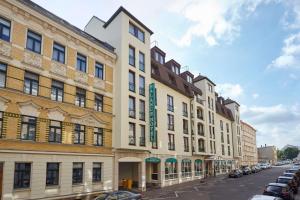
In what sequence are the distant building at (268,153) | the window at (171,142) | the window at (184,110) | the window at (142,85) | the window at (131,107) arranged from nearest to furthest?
the window at (131,107), the window at (142,85), the window at (171,142), the window at (184,110), the distant building at (268,153)

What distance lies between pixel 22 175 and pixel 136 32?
64.3ft

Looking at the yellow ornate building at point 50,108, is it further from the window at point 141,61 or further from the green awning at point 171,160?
the green awning at point 171,160

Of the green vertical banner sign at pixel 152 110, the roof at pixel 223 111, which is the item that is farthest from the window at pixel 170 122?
the roof at pixel 223 111

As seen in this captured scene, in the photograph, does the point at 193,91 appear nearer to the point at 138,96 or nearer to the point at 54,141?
the point at 138,96

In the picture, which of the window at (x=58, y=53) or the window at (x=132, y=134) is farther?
the window at (x=132, y=134)

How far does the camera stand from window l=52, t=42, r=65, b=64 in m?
22.6

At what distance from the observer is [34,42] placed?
833 inches

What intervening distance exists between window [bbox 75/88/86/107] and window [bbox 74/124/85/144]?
74.3 inches

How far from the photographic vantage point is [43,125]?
67.8 feet

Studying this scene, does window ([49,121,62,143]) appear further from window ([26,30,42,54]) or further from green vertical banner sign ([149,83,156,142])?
green vertical banner sign ([149,83,156,142])

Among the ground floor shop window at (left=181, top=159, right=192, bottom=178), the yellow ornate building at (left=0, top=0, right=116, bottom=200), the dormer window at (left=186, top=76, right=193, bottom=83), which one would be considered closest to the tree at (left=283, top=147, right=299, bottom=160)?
the dormer window at (left=186, top=76, right=193, bottom=83)

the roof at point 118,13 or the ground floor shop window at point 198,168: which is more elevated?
the roof at point 118,13

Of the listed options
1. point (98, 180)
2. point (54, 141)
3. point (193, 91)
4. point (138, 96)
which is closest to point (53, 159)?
point (54, 141)

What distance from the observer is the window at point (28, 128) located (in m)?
19.3
